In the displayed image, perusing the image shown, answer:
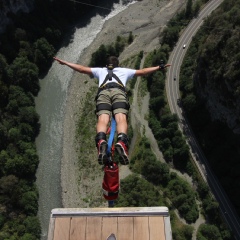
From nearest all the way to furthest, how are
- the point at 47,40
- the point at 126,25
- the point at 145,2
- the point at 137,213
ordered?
the point at 137,213
the point at 47,40
the point at 126,25
the point at 145,2

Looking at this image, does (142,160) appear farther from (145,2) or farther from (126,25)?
(145,2)

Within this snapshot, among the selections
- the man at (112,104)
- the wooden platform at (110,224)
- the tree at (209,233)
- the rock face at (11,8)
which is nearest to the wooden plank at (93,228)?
the wooden platform at (110,224)

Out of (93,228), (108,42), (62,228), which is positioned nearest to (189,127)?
(108,42)

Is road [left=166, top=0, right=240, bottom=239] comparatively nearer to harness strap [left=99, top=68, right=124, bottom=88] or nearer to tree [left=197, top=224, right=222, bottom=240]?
tree [left=197, top=224, right=222, bottom=240]

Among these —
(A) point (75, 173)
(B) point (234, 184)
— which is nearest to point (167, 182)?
(B) point (234, 184)

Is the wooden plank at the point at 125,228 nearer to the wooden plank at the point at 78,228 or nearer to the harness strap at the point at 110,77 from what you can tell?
the wooden plank at the point at 78,228

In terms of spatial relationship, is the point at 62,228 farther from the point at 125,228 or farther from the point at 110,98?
the point at 110,98

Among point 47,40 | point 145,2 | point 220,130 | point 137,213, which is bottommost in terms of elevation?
point 137,213
